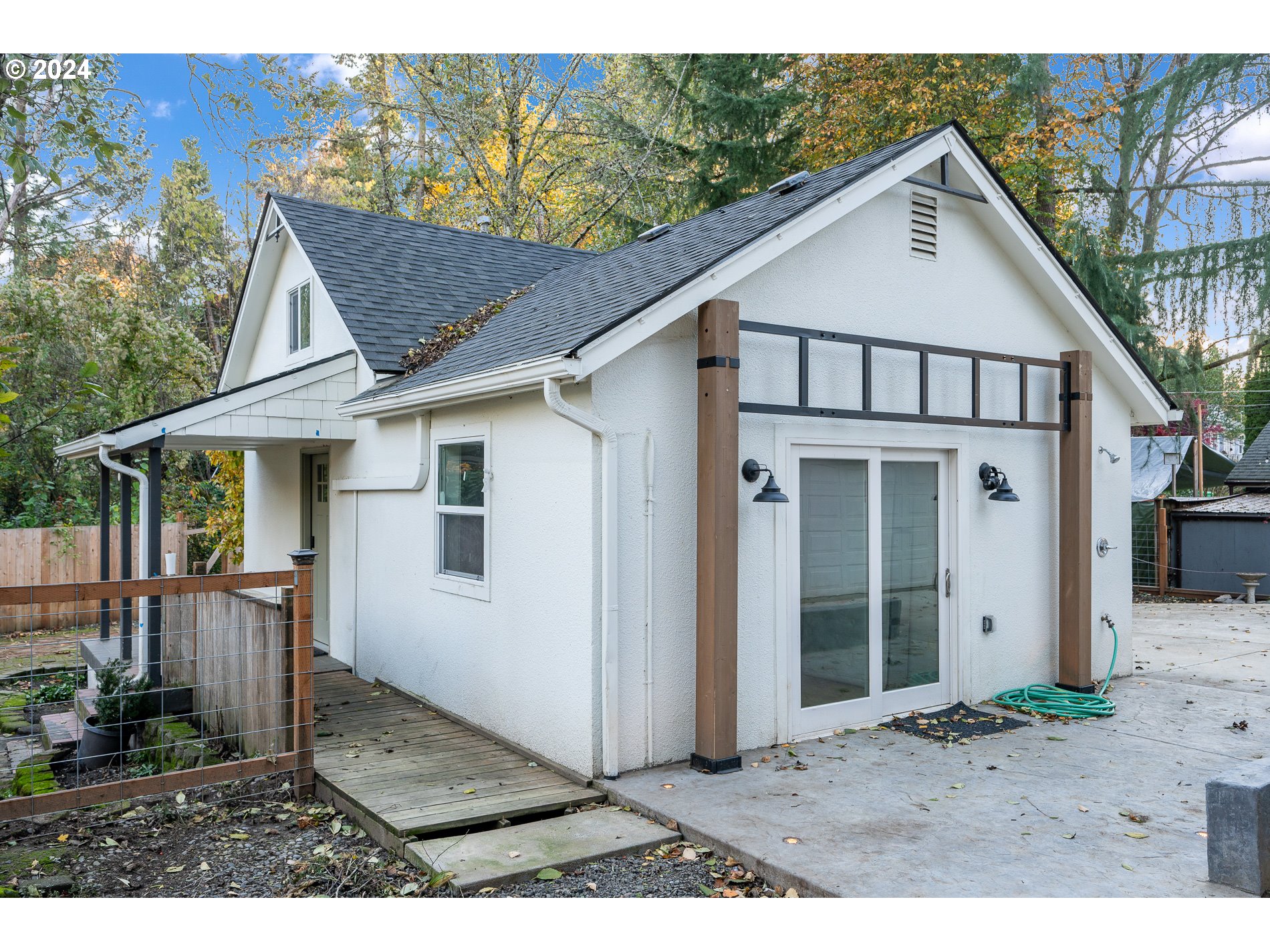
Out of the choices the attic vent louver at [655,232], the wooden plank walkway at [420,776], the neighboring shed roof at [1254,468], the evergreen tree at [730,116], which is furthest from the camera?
the neighboring shed roof at [1254,468]

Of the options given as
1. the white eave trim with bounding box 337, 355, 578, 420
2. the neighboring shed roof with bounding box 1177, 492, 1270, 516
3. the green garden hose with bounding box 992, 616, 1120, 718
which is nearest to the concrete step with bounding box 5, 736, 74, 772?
the white eave trim with bounding box 337, 355, 578, 420

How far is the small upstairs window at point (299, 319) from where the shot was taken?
10852 millimetres

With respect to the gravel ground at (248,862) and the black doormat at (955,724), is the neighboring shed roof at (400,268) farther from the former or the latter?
the black doormat at (955,724)

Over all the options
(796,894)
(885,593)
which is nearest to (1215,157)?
(885,593)

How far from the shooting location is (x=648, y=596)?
5.72 metres

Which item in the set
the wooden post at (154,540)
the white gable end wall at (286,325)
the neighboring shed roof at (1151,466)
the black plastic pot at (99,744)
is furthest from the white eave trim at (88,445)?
the neighboring shed roof at (1151,466)

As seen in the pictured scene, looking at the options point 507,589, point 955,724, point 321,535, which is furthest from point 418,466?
point 955,724

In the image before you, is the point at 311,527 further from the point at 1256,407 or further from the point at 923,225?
the point at 1256,407

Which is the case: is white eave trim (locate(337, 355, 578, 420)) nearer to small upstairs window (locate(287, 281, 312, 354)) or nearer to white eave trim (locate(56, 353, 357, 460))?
white eave trim (locate(56, 353, 357, 460))

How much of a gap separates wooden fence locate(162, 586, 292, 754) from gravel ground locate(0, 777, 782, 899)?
57 centimetres

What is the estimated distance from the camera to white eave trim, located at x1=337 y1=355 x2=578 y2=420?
5.33 metres

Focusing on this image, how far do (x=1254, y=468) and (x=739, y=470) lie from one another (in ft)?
58.4

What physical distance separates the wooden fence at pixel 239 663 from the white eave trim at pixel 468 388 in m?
1.78
